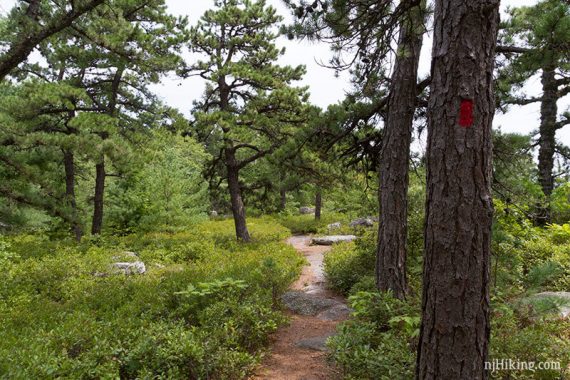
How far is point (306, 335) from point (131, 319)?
2.92m

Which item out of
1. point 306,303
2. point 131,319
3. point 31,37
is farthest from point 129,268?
point 31,37

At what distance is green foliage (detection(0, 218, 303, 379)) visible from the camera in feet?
13.8

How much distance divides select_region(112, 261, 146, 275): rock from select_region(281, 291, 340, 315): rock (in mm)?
4655

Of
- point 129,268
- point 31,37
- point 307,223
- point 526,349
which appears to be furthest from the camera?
point 307,223

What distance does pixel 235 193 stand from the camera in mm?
15055

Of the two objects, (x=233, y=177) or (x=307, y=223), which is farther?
(x=307, y=223)

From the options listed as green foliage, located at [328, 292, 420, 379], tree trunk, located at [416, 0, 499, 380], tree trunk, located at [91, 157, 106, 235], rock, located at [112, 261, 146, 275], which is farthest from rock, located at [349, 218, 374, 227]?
tree trunk, located at [416, 0, 499, 380]

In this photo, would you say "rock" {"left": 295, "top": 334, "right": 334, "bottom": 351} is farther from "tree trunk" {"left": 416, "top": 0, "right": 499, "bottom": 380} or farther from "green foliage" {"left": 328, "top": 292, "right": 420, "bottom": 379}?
"tree trunk" {"left": 416, "top": 0, "right": 499, "bottom": 380}

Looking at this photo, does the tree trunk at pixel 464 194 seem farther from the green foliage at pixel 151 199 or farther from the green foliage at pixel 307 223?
the green foliage at pixel 307 223

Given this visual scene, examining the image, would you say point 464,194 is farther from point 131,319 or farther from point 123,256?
point 123,256

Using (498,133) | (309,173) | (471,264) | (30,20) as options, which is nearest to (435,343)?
(471,264)

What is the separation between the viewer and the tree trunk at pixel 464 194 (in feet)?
8.52

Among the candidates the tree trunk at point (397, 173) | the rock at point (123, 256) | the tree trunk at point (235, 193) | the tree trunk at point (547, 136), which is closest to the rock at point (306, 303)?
the tree trunk at point (397, 173)

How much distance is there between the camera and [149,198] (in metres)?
17.3
